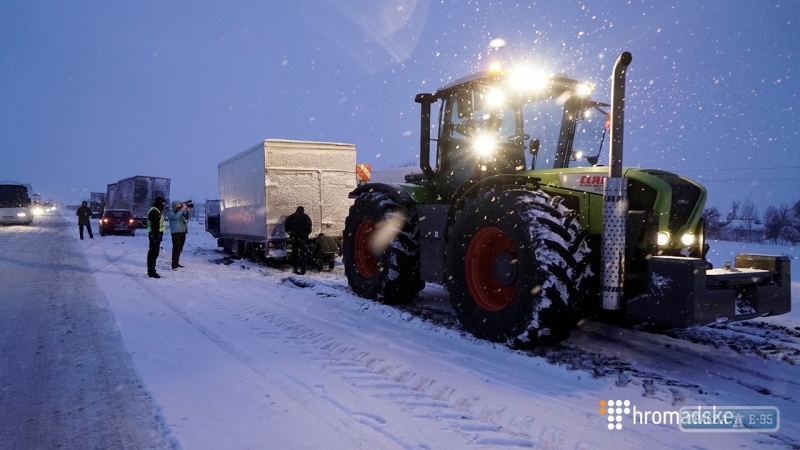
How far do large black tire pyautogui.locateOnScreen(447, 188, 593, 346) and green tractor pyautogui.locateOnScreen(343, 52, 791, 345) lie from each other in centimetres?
1

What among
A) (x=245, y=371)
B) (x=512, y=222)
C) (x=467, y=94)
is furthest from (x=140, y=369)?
(x=467, y=94)

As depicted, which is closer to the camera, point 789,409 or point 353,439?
point 353,439

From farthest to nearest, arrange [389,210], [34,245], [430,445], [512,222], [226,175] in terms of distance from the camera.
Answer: [34,245] < [226,175] < [389,210] < [512,222] < [430,445]

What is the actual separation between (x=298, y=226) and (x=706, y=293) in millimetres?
8701

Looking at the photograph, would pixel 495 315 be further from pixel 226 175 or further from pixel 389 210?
pixel 226 175

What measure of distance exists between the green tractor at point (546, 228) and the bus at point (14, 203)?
34861 mm

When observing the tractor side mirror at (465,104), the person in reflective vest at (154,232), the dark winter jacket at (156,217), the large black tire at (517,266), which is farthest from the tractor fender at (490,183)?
the dark winter jacket at (156,217)

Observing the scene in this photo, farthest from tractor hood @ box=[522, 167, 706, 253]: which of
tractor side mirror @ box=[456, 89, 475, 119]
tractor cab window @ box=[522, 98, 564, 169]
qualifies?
tractor side mirror @ box=[456, 89, 475, 119]

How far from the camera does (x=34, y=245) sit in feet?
57.6

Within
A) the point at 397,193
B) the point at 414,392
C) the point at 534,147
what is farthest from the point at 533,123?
the point at 414,392

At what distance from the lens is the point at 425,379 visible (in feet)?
13.3

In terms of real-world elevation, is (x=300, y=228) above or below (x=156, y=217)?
below

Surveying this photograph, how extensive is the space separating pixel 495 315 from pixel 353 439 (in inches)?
89.3

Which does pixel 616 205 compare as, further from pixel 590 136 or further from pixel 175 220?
pixel 175 220
